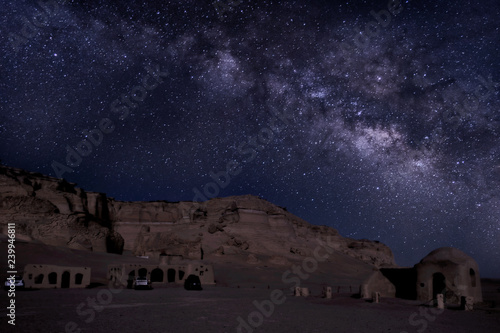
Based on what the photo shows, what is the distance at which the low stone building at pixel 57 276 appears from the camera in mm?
27281

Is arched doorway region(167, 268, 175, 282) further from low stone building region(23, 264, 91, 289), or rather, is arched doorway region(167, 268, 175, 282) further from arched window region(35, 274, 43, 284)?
arched window region(35, 274, 43, 284)

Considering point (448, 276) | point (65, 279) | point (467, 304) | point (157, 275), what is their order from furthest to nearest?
point (157, 275)
point (65, 279)
point (448, 276)
point (467, 304)

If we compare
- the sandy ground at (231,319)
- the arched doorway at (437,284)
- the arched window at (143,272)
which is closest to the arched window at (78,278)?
the arched window at (143,272)

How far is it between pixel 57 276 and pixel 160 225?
219 ft

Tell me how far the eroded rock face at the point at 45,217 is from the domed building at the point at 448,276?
152 ft

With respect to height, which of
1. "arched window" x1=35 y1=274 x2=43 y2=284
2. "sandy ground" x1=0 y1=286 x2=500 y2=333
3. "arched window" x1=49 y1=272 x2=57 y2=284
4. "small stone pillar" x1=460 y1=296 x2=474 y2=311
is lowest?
"arched window" x1=49 y1=272 x2=57 y2=284

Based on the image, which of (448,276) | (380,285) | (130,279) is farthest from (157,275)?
(448,276)

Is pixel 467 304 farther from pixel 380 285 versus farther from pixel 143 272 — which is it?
pixel 143 272

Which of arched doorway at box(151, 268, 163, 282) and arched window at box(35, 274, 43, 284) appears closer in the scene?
arched window at box(35, 274, 43, 284)

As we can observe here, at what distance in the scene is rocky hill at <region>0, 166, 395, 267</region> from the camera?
2152 inches

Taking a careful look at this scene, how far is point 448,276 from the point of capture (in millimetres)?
23391

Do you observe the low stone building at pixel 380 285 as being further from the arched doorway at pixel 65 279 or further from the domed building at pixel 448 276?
the arched doorway at pixel 65 279

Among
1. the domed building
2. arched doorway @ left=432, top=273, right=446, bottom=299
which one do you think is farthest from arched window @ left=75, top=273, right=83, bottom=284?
arched doorway @ left=432, top=273, right=446, bottom=299

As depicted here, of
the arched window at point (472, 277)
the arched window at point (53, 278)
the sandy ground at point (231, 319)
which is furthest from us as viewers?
the arched window at point (53, 278)
